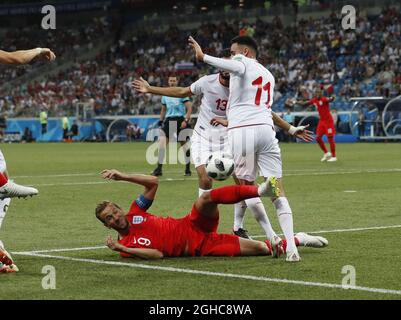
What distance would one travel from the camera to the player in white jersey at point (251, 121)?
9047mm

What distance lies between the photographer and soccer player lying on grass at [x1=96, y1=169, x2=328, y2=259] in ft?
28.2

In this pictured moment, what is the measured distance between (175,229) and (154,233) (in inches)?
8.5

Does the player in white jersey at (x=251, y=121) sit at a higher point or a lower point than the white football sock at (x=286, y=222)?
higher

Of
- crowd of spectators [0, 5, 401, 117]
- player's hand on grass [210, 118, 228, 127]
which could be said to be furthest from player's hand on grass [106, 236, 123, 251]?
crowd of spectators [0, 5, 401, 117]

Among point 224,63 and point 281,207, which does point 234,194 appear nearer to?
point 281,207

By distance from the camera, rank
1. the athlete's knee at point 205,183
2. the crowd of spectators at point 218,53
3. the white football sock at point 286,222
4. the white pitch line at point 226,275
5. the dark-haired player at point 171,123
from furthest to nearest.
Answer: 1. the crowd of spectators at point 218,53
2. the dark-haired player at point 171,123
3. the athlete's knee at point 205,183
4. the white football sock at point 286,222
5. the white pitch line at point 226,275

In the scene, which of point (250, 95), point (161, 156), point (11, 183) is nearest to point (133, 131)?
point (161, 156)

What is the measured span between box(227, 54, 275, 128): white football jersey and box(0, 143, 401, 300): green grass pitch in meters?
1.45

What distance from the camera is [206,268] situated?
823 centimetres

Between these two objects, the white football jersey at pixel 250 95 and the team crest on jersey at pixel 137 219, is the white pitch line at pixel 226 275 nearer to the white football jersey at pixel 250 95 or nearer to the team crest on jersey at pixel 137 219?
the team crest on jersey at pixel 137 219

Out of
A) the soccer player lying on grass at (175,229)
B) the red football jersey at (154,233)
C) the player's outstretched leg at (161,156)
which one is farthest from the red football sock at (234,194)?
the player's outstretched leg at (161,156)

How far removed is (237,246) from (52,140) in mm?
44980

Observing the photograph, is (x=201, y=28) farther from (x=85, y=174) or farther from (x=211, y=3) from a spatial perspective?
(x=85, y=174)

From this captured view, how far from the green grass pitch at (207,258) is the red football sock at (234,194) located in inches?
24.8
